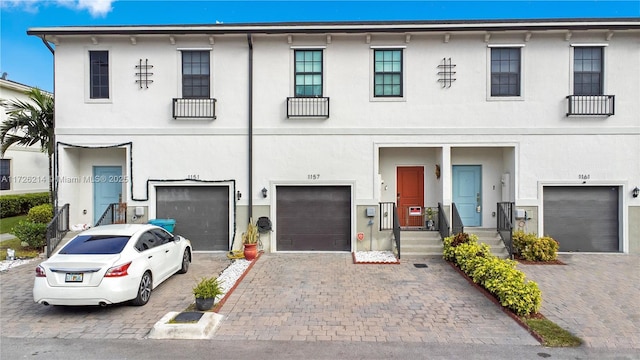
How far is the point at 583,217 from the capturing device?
420 inches

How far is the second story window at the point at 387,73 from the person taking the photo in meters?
10.8

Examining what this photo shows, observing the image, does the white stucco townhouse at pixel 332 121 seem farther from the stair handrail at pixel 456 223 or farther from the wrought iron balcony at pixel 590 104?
the stair handrail at pixel 456 223

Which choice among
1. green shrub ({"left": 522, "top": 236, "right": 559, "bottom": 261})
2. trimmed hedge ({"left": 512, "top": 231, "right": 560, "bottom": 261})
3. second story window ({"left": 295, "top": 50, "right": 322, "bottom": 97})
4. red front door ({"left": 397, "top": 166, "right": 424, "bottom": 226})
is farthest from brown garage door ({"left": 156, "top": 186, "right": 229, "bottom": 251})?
green shrub ({"left": 522, "top": 236, "right": 559, "bottom": 261})

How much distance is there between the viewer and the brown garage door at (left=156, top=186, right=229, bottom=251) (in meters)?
10.9

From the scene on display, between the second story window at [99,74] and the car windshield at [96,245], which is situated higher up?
the second story window at [99,74]

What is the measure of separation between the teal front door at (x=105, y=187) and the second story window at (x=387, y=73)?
9015mm

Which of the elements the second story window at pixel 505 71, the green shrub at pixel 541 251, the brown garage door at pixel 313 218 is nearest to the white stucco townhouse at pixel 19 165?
the brown garage door at pixel 313 218

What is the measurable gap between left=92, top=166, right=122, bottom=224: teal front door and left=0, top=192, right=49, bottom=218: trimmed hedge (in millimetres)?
9359

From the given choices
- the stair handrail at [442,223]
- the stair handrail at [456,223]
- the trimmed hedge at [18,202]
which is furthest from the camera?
the trimmed hedge at [18,202]

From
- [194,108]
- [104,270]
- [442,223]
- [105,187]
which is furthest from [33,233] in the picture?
[442,223]

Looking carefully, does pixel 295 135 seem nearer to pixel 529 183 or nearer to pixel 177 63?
pixel 177 63

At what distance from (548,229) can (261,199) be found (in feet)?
30.0

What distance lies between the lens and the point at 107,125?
1080 centimetres

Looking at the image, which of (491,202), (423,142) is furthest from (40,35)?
(491,202)
